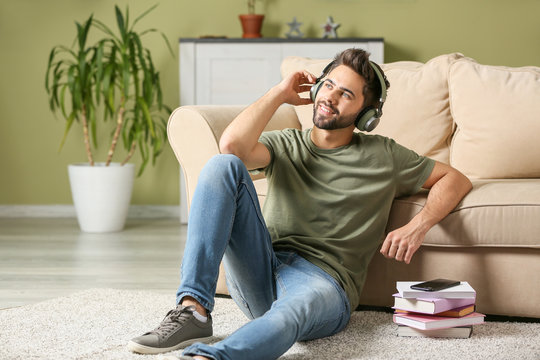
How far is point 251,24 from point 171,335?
2.88m

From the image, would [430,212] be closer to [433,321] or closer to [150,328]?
[433,321]

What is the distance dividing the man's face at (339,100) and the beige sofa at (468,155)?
1.24 ft

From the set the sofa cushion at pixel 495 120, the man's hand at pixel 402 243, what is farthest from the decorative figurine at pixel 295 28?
the man's hand at pixel 402 243

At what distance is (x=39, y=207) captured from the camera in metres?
→ 4.39

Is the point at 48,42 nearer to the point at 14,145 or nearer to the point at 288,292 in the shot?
the point at 14,145

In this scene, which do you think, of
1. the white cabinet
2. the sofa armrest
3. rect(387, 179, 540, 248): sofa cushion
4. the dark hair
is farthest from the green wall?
the dark hair

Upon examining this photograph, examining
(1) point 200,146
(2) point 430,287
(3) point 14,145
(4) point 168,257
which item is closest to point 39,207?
(3) point 14,145

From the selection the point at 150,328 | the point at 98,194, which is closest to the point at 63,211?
the point at 98,194

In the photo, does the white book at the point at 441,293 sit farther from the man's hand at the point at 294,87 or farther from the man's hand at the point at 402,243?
the man's hand at the point at 294,87

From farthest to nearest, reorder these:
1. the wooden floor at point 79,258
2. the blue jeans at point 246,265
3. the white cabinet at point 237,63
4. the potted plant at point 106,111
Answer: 1. the white cabinet at point 237,63
2. the potted plant at point 106,111
3. the wooden floor at point 79,258
4. the blue jeans at point 246,265

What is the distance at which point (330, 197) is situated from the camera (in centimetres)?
179

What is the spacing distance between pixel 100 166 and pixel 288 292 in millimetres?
2469

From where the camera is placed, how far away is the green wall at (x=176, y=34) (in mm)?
4293

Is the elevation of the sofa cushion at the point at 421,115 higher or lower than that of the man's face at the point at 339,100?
lower
